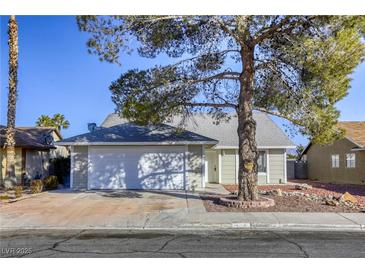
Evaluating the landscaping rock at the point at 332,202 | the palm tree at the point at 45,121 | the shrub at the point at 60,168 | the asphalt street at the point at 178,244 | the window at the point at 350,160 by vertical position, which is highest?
the palm tree at the point at 45,121

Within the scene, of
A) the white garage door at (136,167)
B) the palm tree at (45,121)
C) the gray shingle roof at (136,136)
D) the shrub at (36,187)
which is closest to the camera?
the shrub at (36,187)

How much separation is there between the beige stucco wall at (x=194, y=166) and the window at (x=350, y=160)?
37.2 feet

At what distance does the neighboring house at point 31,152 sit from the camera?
23094 mm

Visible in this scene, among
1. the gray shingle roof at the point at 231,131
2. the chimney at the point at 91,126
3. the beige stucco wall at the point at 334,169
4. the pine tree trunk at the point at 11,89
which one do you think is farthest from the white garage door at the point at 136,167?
the beige stucco wall at the point at 334,169

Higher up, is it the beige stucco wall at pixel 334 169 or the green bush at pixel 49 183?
the beige stucco wall at pixel 334 169

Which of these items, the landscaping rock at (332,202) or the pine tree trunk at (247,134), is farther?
the pine tree trunk at (247,134)

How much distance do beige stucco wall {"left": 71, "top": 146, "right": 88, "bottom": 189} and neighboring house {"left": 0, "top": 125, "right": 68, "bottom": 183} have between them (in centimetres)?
431

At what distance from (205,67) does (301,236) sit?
792 centimetres

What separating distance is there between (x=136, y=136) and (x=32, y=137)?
9.53 meters

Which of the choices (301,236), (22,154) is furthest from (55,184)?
(301,236)

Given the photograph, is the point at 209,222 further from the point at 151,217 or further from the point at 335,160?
the point at 335,160

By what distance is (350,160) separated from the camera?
84.0 feet

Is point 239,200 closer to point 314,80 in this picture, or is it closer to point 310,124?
point 310,124

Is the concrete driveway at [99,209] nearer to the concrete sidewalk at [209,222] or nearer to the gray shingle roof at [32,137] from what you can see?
the concrete sidewalk at [209,222]
